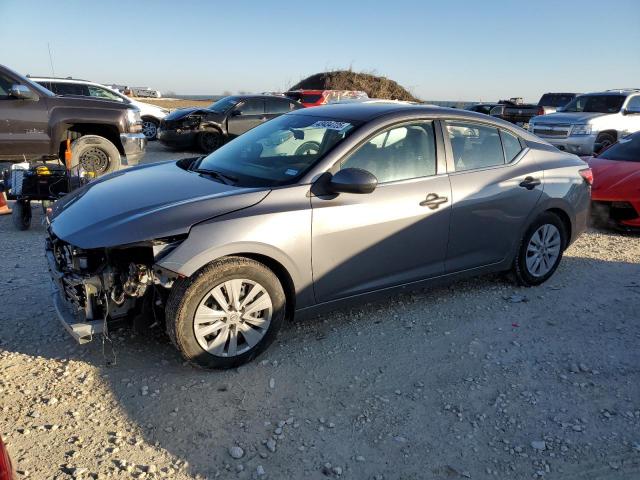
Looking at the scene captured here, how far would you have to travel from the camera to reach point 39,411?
3.04m

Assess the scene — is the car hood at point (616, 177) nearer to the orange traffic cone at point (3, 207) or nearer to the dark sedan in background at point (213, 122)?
the orange traffic cone at point (3, 207)

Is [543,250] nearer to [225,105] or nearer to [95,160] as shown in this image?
[95,160]

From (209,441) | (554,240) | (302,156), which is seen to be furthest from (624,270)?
(209,441)

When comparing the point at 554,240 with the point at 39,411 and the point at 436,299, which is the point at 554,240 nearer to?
the point at 436,299

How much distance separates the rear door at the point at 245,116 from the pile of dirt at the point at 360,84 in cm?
1837

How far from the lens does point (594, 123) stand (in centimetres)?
1367

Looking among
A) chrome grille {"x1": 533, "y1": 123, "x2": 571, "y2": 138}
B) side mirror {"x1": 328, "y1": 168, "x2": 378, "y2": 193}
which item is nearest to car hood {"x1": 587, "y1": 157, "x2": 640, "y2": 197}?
side mirror {"x1": 328, "y1": 168, "x2": 378, "y2": 193}

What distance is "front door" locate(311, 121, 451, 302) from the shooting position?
3.72 meters

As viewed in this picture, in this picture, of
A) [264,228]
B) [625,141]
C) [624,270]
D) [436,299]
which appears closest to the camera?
[264,228]

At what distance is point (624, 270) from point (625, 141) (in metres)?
3.50

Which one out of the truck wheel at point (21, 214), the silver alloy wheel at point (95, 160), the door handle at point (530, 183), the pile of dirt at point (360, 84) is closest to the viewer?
the door handle at point (530, 183)

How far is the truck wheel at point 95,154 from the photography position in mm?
8242

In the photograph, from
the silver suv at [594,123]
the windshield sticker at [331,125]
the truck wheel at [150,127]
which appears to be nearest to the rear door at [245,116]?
the truck wheel at [150,127]

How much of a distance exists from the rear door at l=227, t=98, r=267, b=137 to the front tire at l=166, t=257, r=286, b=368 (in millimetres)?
10633
